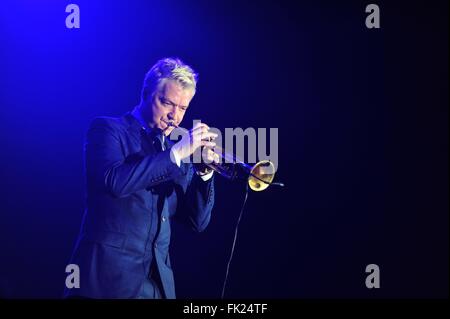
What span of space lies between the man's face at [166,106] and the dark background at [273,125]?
1247mm

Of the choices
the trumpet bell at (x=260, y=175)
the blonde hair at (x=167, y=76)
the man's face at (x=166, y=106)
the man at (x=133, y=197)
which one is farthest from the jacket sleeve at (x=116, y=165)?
the trumpet bell at (x=260, y=175)

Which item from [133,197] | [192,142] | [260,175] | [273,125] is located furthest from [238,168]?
[273,125]

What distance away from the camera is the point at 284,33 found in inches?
167

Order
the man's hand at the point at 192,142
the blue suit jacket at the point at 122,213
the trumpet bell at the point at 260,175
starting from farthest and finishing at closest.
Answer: the trumpet bell at the point at 260,175
the man's hand at the point at 192,142
the blue suit jacket at the point at 122,213

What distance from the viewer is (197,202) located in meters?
3.06

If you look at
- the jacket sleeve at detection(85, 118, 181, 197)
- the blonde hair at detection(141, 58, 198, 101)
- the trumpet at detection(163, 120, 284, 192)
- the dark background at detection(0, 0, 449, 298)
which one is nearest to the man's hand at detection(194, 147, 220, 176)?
the trumpet at detection(163, 120, 284, 192)

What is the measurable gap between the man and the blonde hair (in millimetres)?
23

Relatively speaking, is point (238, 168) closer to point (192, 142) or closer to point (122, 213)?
point (192, 142)

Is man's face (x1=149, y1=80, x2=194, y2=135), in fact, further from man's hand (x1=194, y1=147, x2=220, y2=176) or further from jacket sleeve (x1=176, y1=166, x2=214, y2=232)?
jacket sleeve (x1=176, y1=166, x2=214, y2=232)

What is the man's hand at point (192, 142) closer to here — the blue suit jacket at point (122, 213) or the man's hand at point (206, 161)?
the blue suit jacket at point (122, 213)

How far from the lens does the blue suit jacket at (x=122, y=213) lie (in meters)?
2.46
